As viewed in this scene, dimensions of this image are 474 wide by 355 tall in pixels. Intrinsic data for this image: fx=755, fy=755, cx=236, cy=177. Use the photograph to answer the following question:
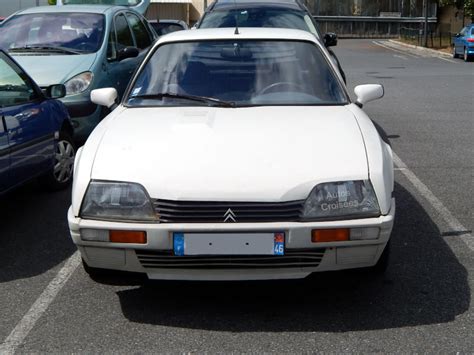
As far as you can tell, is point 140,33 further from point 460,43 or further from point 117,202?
point 460,43

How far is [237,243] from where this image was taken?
370cm

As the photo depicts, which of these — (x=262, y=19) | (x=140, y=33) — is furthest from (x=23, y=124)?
(x=262, y=19)

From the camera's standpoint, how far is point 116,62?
29.4 feet

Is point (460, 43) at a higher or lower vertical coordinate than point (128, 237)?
lower

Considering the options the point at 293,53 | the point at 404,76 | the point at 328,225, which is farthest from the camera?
the point at 404,76

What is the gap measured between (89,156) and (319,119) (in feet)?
4.56

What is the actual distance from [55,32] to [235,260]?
20.0ft

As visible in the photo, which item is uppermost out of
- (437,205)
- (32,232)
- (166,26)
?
(166,26)

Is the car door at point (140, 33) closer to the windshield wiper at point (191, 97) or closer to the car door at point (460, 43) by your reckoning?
the windshield wiper at point (191, 97)

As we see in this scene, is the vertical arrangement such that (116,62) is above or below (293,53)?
below

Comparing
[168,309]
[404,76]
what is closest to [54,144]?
[168,309]

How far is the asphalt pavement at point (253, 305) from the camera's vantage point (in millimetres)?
3709

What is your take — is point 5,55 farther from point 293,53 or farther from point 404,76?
point 404,76

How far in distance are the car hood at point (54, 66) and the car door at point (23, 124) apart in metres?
1.63
